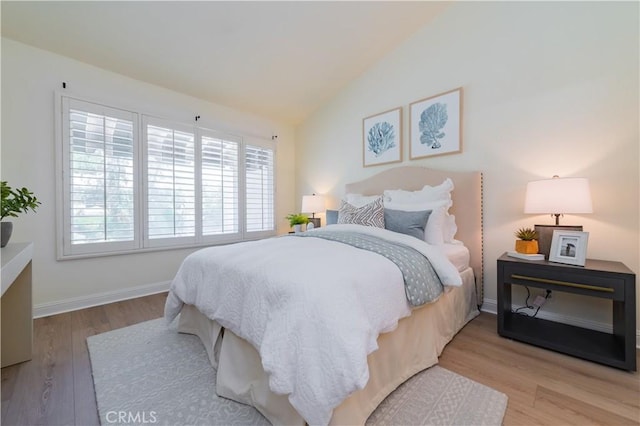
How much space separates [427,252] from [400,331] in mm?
529

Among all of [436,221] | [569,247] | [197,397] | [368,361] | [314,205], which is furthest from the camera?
[314,205]

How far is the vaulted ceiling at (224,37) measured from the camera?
224 cm

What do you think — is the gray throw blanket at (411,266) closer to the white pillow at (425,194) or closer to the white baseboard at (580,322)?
the white pillow at (425,194)

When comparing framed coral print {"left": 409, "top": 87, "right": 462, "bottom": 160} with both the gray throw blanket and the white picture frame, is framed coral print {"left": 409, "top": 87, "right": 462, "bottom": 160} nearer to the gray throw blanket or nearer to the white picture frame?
the white picture frame

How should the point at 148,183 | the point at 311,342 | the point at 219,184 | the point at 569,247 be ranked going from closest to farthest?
the point at 311,342 < the point at 569,247 < the point at 148,183 < the point at 219,184

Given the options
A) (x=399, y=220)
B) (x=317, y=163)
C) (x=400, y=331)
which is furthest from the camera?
(x=317, y=163)

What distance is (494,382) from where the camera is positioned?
1.49 meters

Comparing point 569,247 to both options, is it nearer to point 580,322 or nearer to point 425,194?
point 580,322

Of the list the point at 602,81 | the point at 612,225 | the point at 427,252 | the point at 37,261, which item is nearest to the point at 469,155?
the point at 602,81

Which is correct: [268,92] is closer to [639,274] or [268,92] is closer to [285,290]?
[285,290]

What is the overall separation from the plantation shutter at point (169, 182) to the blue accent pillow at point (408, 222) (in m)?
2.42

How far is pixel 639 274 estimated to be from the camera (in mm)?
1873

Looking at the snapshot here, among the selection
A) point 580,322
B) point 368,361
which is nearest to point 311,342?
point 368,361

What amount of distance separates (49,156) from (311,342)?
3048 millimetres
